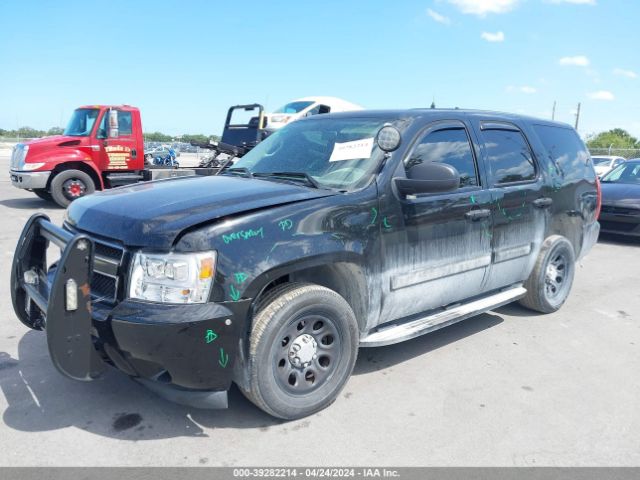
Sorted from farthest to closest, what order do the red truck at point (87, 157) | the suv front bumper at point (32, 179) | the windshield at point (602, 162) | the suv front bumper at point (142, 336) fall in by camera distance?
the windshield at point (602, 162) < the red truck at point (87, 157) < the suv front bumper at point (32, 179) < the suv front bumper at point (142, 336)

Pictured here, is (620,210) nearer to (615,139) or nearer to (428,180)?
(428,180)

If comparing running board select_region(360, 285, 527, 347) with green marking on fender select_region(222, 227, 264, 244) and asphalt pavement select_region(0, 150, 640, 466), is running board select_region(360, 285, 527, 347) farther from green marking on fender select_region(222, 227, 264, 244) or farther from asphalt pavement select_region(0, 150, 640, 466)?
green marking on fender select_region(222, 227, 264, 244)

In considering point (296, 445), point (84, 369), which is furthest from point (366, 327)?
point (84, 369)

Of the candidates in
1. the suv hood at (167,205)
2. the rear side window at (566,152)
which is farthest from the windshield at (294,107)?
the suv hood at (167,205)

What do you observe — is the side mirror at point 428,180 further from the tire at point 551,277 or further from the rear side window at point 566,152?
the rear side window at point 566,152

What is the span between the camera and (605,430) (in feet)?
10.1

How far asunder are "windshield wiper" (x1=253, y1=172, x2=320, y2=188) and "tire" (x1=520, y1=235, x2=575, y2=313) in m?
2.55

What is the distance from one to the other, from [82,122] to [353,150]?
404 inches

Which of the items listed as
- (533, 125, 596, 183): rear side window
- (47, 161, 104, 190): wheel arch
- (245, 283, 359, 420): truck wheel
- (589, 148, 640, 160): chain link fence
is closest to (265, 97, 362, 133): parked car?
(47, 161, 104, 190): wheel arch

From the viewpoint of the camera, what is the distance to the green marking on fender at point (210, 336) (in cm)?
262

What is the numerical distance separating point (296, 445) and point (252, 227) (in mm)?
1210

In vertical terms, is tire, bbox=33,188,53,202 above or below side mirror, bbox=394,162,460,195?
below

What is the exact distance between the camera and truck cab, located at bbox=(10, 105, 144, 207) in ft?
36.8

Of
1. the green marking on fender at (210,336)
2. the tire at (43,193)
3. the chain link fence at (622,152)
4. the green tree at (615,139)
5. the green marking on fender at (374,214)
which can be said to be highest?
the green tree at (615,139)
